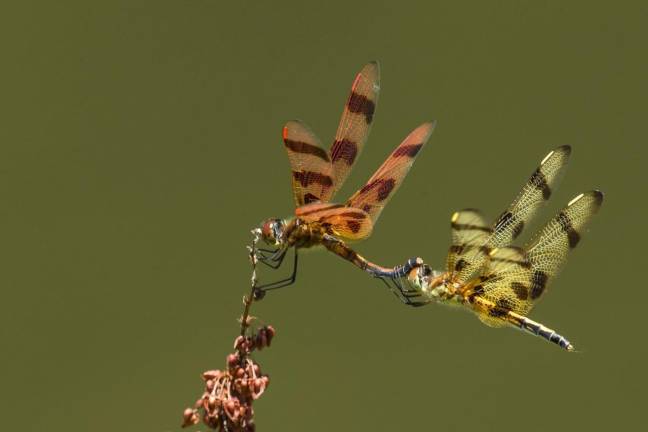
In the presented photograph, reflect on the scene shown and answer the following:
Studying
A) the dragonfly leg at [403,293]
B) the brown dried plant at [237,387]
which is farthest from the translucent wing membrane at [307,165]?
the brown dried plant at [237,387]

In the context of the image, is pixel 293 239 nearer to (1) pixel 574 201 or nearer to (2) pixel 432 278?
(2) pixel 432 278

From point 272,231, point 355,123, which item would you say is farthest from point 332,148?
point 272,231

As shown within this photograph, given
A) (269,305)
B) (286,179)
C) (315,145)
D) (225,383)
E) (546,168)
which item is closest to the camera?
(225,383)

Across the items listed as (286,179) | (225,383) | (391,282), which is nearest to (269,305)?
(286,179)

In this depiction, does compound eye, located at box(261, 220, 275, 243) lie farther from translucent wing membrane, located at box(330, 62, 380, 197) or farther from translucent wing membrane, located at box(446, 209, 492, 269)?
translucent wing membrane, located at box(446, 209, 492, 269)

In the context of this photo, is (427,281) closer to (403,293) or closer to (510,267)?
(403,293)
